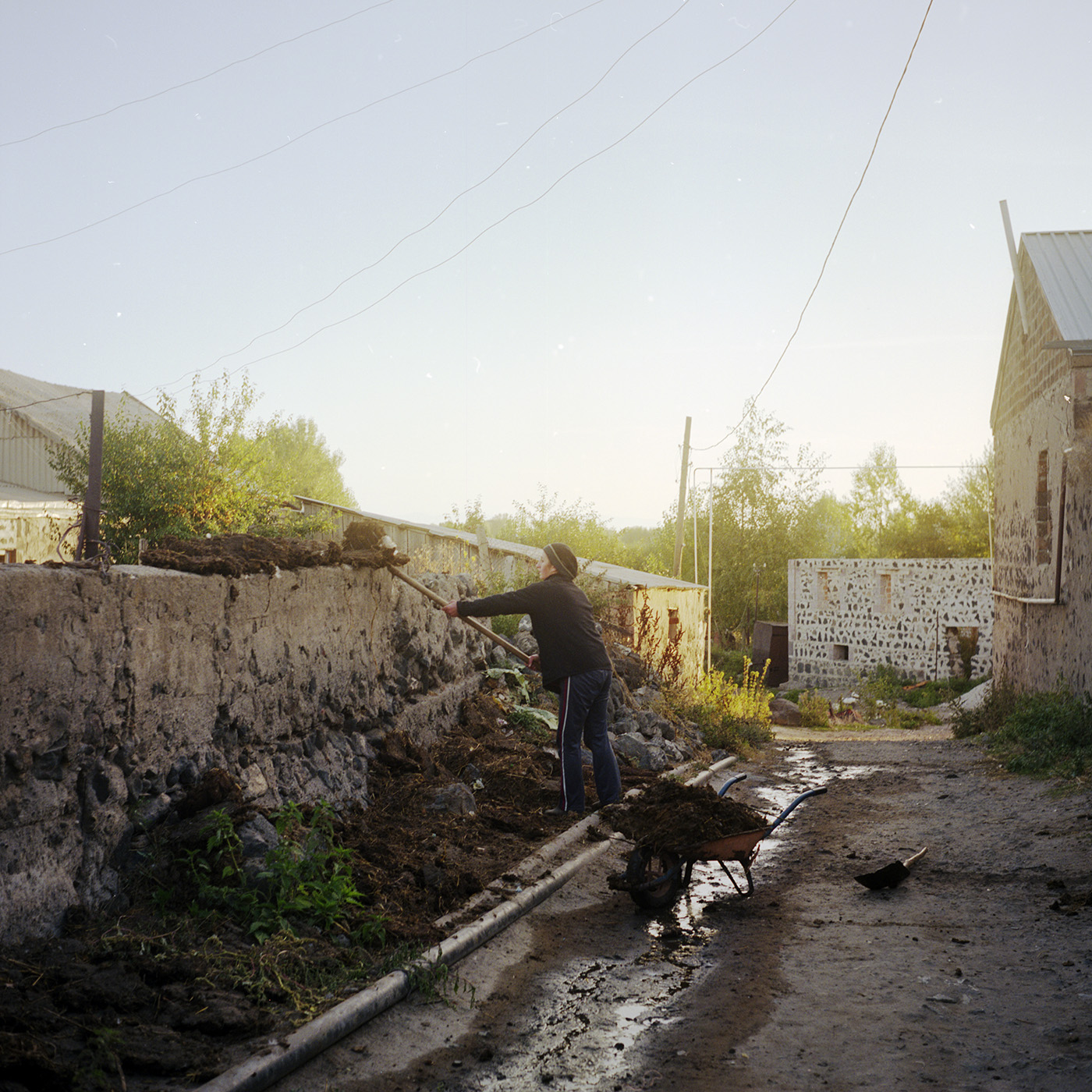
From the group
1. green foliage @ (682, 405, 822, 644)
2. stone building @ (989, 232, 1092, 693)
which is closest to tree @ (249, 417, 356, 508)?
green foliage @ (682, 405, 822, 644)

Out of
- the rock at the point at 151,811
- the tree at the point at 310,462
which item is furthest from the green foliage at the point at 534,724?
the tree at the point at 310,462

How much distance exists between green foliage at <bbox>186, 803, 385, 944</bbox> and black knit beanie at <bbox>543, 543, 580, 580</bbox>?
3.17 metres

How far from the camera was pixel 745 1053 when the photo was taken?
3.74 m

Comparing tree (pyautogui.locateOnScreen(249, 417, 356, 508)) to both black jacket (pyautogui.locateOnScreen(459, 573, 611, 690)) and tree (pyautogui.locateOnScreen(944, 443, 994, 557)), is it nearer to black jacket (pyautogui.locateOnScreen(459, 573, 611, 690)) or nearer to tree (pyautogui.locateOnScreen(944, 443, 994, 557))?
tree (pyautogui.locateOnScreen(944, 443, 994, 557))

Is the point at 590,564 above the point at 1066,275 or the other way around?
the other way around

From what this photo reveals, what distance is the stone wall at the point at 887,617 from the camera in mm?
28297

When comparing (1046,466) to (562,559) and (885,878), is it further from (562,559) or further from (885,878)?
(885,878)

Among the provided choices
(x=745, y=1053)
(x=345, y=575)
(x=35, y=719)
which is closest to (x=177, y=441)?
(x=345, y=575)

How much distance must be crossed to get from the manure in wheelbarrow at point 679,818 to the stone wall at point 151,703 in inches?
77.3

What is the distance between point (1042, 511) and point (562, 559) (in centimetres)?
877

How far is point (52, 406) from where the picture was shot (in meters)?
25.9

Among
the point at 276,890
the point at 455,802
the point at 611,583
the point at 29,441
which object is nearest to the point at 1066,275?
the point at 611,583

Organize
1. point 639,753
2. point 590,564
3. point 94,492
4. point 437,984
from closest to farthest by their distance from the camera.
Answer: point 437,984 → point 94,492 → point 639,753 → point 590,564

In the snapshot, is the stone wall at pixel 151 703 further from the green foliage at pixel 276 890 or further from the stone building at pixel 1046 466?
the stone building at pixel 1046 466
